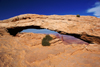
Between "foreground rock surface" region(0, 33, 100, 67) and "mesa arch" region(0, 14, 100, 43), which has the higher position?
"mesa arch" region(0, 14, 100, 43)

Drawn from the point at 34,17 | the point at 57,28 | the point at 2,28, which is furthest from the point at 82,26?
the point at 2,28

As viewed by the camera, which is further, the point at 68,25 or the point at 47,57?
the point at 68,25

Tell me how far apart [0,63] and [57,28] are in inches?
232

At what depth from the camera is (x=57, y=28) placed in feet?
Result: 22.7

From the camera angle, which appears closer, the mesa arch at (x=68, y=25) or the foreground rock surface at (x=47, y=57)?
the foreground rock surface at (x=47, y=57)

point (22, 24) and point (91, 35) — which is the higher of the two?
point (22, 24)

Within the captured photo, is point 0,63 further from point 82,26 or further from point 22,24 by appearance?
point 82,26

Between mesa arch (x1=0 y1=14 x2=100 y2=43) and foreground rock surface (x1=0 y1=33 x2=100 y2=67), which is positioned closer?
foreground rock surface (x1=0 y1=33 x2=100 y2=67)

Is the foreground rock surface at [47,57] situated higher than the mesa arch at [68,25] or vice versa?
the mesa arch at [68,25]

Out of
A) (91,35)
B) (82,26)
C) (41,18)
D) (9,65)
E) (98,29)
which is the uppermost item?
Answer: (41,18)

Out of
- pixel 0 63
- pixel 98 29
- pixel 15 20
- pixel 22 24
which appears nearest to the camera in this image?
pixel 0 63

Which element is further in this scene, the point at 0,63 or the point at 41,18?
the point at 41,18

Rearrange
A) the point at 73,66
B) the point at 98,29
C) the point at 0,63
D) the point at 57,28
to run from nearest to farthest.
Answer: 1. the point at 0,63
2. the point at 73,66
3. the point at 98,29
4. the point at 57,28

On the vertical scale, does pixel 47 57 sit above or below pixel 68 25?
below
